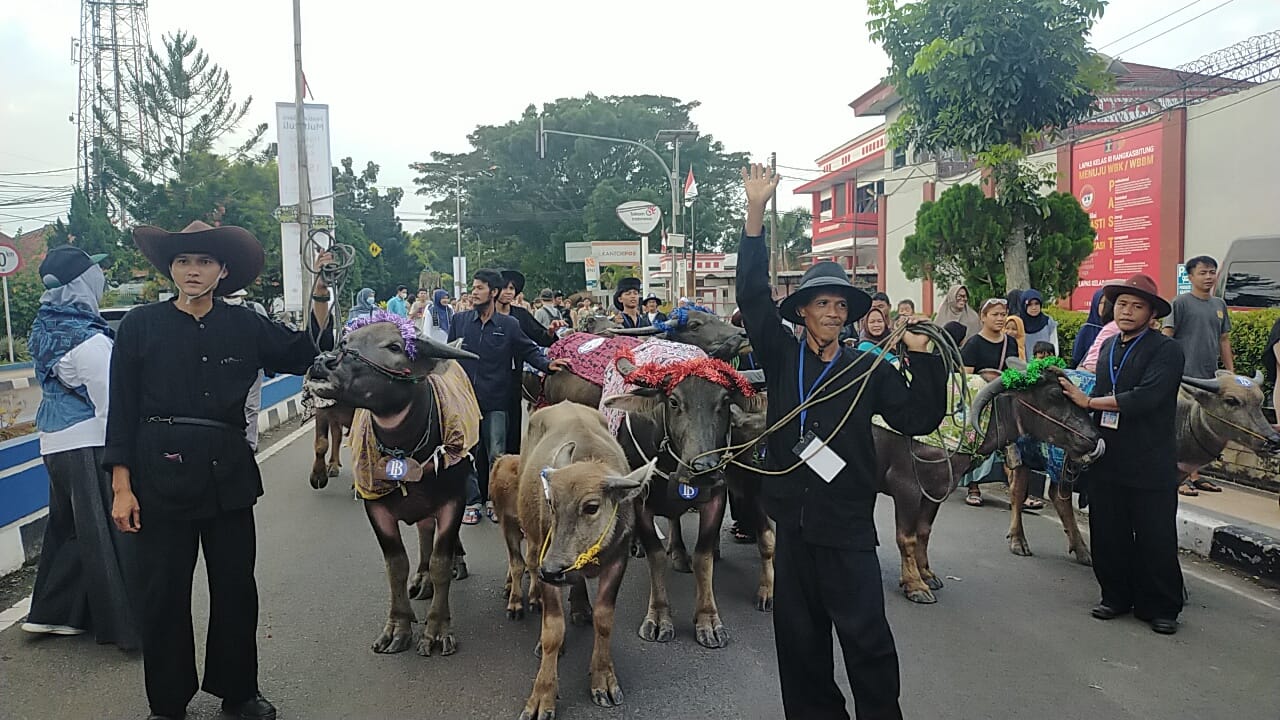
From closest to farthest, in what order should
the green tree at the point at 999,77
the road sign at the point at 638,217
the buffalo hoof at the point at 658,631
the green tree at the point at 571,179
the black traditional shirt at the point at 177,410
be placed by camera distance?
the black traditional shirt at the point at 177,410 < the buffalo hoof at the point at 658,631 < the green tree at the point at 999,77 < the road sign at the point at 638,217 < the green tree at the point at 571,179

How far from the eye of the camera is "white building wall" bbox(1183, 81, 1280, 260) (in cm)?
1505

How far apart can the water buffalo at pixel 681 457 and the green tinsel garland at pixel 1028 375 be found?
1776 mm

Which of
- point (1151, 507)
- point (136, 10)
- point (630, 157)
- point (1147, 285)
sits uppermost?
point (136, 10)

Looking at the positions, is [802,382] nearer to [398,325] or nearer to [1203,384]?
[398,325]

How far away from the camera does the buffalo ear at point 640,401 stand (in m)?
5.06

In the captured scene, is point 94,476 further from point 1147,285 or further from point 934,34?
point 934,34

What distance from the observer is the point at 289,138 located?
20875 mm

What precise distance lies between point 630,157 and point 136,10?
98.8 ft

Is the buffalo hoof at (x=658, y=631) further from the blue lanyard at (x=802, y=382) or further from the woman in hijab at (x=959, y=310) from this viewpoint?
the woman in hijab at (x=959, y=310)

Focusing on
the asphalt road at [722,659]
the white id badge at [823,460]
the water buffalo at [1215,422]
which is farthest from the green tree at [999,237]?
the white id badge at [823,460]

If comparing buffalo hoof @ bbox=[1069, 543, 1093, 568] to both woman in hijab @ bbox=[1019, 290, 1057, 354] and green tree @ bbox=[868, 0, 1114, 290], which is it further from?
green tree @ bbox=[868, 0, 1114, 290]

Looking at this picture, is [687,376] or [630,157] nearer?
[687,376]

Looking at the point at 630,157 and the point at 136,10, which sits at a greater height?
the point at 136,10

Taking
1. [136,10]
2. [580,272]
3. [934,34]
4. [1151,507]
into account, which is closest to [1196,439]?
[1151,507]
